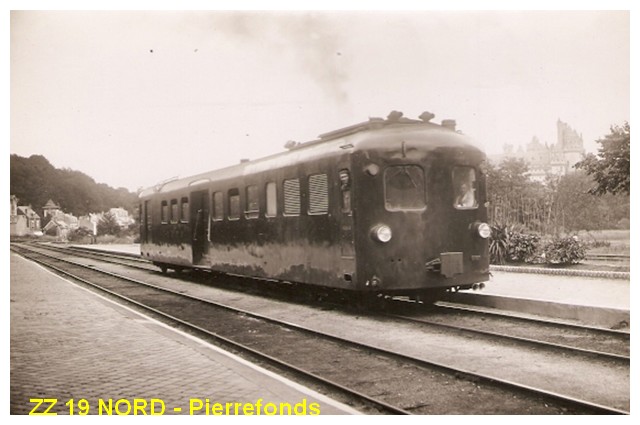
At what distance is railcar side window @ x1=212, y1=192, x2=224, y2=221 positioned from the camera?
14.7 meters

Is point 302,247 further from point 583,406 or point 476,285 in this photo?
point 583,406

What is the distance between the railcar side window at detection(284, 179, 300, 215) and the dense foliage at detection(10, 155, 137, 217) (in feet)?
10.6

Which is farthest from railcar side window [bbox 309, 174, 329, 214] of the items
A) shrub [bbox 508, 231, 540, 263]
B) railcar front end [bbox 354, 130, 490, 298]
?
shrub [bbox 508, 231, 540, 263]

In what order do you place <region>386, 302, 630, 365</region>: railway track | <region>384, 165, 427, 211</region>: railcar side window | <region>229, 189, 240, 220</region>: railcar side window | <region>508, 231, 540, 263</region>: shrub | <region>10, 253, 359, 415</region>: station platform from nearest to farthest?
<region>10, 253, 359, 415</region>: station platform → <region>386, 302, 630, 365</region>: railway track → <region>384, 165, 427, 211</region>: railcar side window → <region>229, 189, 240, 220</region>: railcar side window → <region>508, 231, 540, 263</region>: shrub

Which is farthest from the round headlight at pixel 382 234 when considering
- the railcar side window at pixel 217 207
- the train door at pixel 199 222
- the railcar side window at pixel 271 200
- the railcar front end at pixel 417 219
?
the train door at pixel 199 222

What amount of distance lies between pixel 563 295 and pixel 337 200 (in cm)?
455

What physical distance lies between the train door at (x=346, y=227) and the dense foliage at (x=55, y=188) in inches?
160

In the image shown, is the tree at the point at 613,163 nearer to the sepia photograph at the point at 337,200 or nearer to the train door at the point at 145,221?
the sepia photograph at the point at 337,200

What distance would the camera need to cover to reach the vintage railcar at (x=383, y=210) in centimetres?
955

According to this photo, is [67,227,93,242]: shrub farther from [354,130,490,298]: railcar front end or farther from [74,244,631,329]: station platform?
[74,244,631,329]: station platform

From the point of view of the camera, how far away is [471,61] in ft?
29.2

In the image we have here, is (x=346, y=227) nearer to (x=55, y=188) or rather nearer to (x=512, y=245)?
(x=55, y=188)

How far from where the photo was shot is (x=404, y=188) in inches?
385
